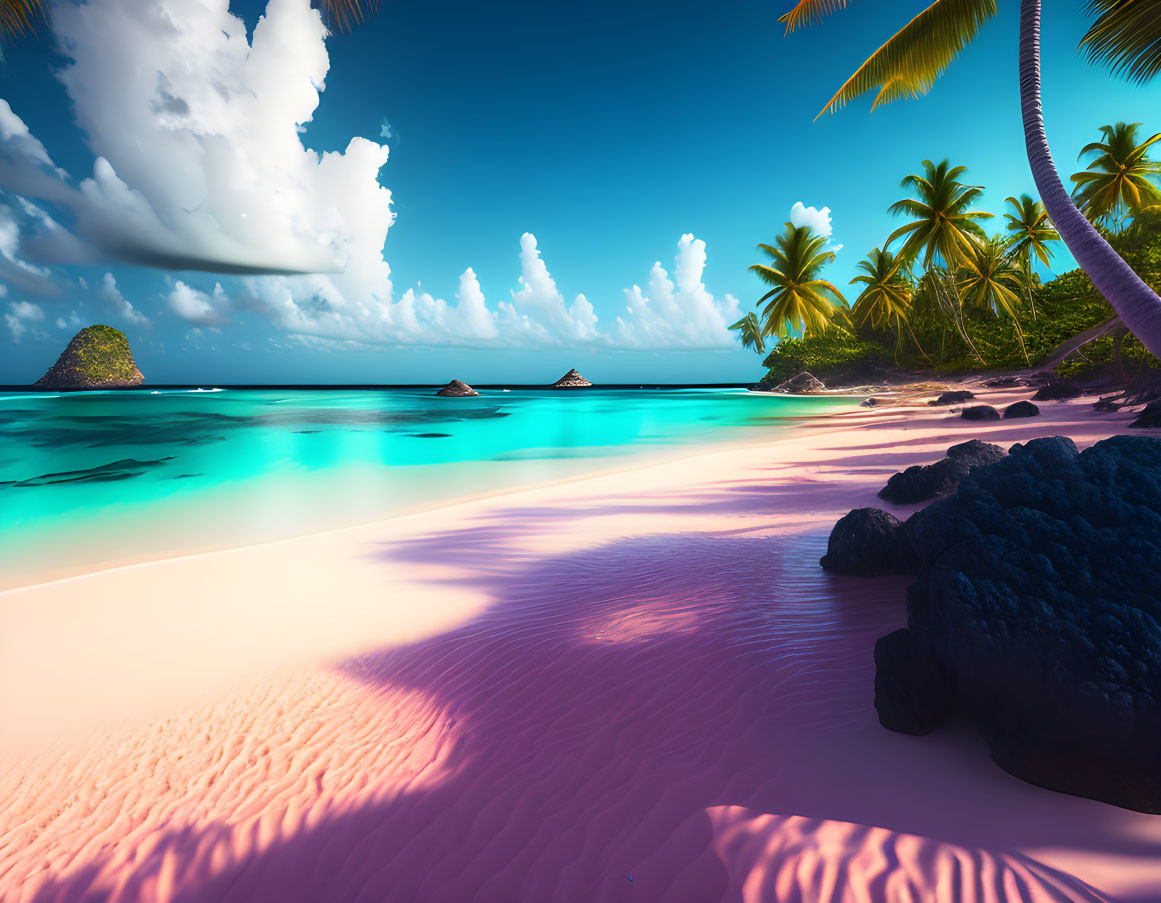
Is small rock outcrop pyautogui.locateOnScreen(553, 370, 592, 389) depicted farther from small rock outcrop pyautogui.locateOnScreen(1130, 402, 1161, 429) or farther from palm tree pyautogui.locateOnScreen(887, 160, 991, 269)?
small rock outcrop pyautogui.locateOnScreen(1130, 402, 1161, 429)

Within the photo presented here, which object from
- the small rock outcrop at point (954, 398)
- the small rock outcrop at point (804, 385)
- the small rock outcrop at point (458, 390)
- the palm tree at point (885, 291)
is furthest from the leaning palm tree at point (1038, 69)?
the small rock outcrop at point (458, 390)

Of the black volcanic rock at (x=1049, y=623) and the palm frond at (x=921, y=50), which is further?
the palm frond at (x=921, y=50)

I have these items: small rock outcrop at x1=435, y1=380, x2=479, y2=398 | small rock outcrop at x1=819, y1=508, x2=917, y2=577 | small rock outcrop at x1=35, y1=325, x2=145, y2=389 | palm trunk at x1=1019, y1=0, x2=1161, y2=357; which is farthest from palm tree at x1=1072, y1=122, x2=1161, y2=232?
small rock outcrop at x1=35, y1=325, x2=145, y2=389

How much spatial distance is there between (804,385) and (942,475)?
2133 inches

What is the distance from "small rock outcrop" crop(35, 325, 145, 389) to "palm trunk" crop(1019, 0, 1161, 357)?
147m

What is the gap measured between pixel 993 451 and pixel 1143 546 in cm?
454

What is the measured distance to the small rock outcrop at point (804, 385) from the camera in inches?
2106

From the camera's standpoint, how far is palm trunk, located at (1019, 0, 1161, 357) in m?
5.20

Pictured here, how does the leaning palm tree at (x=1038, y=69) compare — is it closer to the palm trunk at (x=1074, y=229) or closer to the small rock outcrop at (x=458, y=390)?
the palm trunk at (x=1074, y=229)

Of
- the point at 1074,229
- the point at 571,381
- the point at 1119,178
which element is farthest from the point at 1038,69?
the point at 571,381

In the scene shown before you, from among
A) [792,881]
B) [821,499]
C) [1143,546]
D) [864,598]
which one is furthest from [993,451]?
[792,881]

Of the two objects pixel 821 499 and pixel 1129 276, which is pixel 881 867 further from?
pixel 1129 276

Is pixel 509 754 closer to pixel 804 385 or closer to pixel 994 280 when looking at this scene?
pixel 994 280

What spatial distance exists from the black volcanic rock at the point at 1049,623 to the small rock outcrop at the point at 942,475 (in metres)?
3.58
